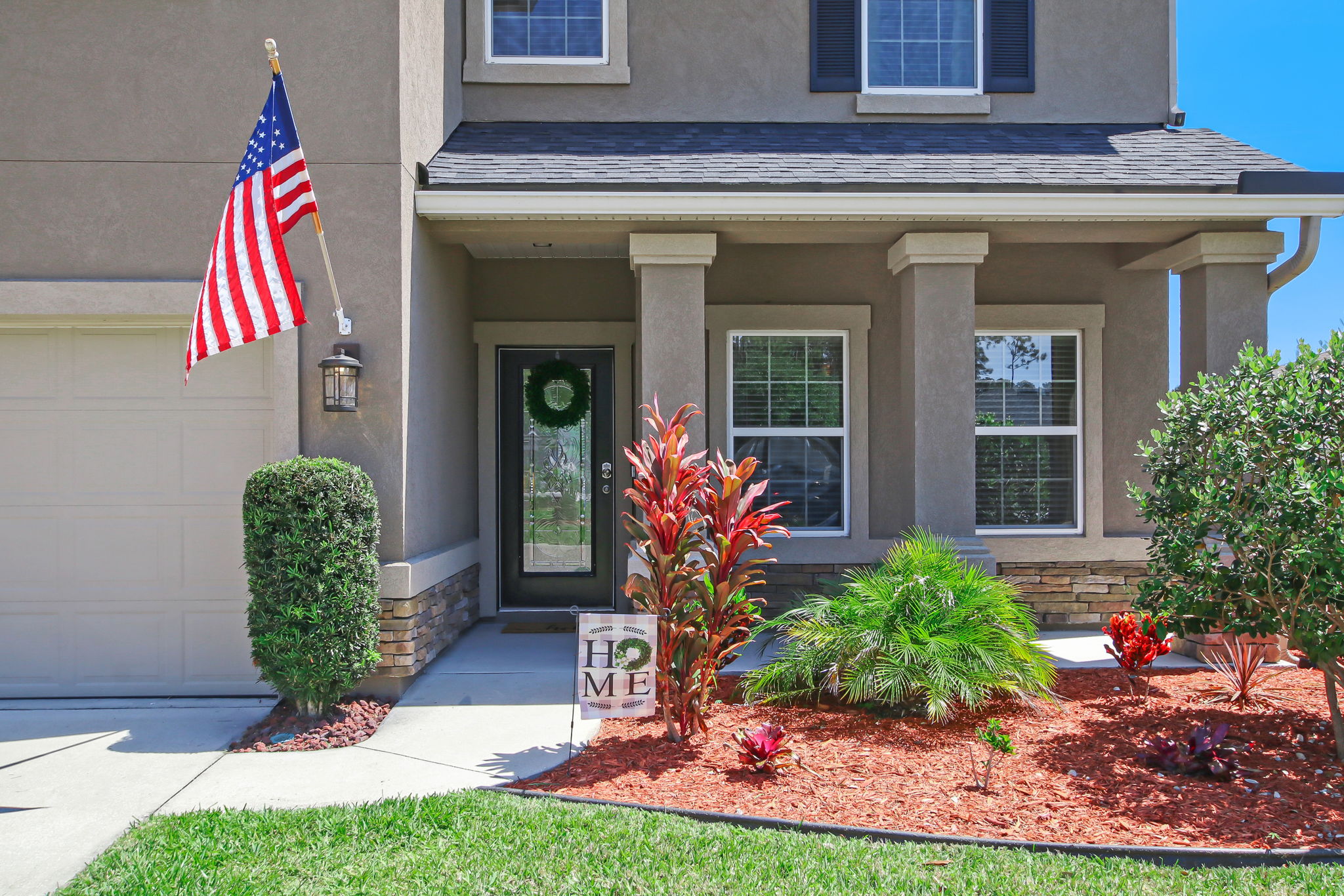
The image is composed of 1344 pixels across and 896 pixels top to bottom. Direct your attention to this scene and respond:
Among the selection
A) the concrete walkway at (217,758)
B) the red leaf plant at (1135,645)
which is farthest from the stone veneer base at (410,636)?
the red leaf plant at (1135,645)

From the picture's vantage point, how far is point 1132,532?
7.69m

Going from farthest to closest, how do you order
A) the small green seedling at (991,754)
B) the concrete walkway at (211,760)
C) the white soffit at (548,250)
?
the white soffit at (548,250) → the small green seedling at (991,754) → the concrete walkway at (211,760)

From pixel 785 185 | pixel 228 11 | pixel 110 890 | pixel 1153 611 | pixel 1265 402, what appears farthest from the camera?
pixel 785 185

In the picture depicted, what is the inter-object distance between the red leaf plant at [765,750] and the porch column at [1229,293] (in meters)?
4.51

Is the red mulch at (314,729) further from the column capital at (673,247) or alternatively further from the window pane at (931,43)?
the window pane at (931,43)

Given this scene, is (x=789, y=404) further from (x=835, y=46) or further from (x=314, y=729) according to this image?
(x=314, y=729)

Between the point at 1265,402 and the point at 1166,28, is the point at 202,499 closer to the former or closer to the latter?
the point at 1265,402

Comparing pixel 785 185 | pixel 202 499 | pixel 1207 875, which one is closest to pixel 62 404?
pixel 202 499

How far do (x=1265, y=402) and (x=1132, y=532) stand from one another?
3.77 meters

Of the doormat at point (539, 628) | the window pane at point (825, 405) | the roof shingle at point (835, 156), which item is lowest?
the doormat at point (539, 628)

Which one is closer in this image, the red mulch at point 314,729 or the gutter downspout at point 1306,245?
the red mulch at point 314,729

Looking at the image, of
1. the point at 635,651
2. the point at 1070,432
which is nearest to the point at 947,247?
the point at 1070,432

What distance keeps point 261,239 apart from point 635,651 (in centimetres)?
300

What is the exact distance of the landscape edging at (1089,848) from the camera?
3.24 metres
